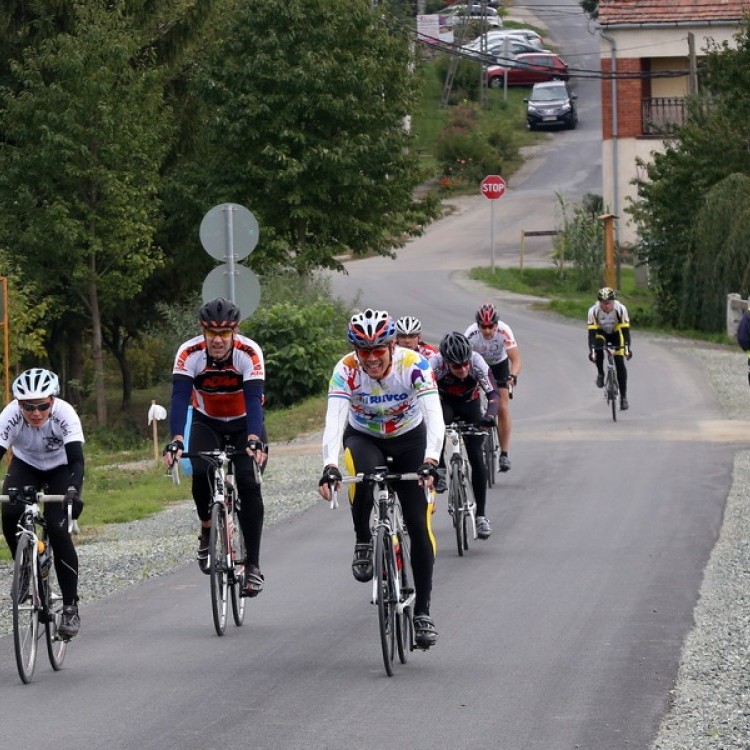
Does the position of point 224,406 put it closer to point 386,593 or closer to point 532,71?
point 386,593

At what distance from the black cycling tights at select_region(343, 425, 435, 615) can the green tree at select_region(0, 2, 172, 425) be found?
25034 millimetres

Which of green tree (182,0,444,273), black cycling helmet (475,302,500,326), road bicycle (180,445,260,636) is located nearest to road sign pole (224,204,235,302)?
black cycling helmet (475,302,500,326)

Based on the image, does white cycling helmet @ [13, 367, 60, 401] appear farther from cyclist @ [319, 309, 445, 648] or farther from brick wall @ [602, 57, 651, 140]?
brick wall @ [602, 57, 651, 140]

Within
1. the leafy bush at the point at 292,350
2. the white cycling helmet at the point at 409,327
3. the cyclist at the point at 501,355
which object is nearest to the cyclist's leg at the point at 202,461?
the white cycling helmet at the point at 409,327

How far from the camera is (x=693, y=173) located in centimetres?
4169

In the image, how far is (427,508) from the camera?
30.6 feet

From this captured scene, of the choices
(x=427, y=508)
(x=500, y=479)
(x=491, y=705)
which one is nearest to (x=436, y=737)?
(x=491, y=705)

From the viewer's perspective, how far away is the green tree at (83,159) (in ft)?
110

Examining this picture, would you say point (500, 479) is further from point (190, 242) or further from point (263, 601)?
point (190, 242)

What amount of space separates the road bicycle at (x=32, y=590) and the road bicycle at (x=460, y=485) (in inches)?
190

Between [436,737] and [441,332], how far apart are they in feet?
96.5

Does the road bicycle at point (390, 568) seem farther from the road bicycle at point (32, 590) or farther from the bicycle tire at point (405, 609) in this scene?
the road bicycle at point (32, 590)

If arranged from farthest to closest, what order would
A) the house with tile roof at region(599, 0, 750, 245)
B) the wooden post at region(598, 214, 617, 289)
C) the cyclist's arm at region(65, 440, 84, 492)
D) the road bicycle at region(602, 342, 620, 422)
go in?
the house with tile roof at region(599, 0, 750, 245)
the wooden post at region(598, 214, 617, 289)
the road bicycle at region(602, 342, 620, 422)
the cyclist's arm at region(65, 440, 84, 492)

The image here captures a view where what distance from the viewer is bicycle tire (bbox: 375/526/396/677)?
8.72 m
